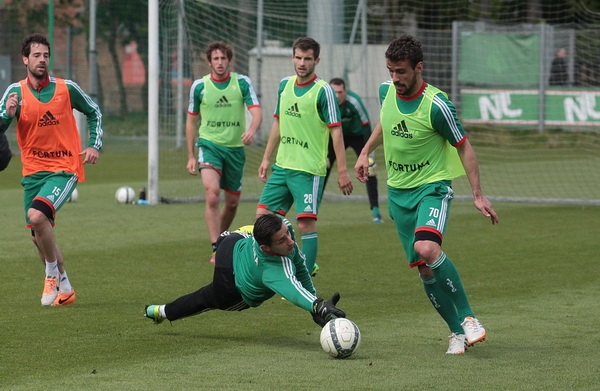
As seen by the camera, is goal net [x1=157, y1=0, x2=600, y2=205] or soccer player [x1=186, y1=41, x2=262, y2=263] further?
goal net [x1=157, y1=0, x2=600, y2=205]

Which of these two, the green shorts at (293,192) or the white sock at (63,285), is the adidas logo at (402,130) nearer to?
the green shorts at (293,192)

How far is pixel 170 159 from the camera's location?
63.4 ft

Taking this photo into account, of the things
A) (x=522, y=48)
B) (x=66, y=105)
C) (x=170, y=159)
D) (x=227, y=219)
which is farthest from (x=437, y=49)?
(x=66, y=105)

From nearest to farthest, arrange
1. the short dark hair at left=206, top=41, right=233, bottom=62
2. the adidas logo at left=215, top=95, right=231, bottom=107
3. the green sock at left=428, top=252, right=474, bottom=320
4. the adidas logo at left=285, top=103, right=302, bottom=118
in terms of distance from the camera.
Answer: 1. the green sock at left=428, top=252, right=474, bottom=320
2. the adidas logo at left=285, top=103, right=302, bottom=118
3. the short dark hair at left=206, top=41, right=233, bottom=62
4. the adidas logo at left=215, top=95, right=231, bottom=107

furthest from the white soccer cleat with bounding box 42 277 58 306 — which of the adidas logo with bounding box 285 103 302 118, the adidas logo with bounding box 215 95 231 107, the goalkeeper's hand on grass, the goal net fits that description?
the goal net

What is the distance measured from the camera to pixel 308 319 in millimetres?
8352

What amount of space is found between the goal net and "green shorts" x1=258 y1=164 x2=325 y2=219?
765cm

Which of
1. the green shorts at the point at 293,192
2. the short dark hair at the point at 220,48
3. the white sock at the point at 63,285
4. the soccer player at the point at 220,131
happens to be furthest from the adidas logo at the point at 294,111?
the white sock at the point at 63,285

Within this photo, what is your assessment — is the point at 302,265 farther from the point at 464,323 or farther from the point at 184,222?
the point at 184,222

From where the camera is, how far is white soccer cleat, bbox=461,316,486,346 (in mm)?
7109

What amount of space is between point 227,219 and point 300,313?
11.4ft

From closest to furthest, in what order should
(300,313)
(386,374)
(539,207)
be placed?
(386,374), (300,313), (539,207)

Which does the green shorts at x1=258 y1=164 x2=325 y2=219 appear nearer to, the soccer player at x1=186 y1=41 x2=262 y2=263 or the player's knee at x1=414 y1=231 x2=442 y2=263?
the soccer player at x1=186 y1=41 x2=262 y2=263

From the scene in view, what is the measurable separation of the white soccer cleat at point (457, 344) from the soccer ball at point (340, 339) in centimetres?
62
